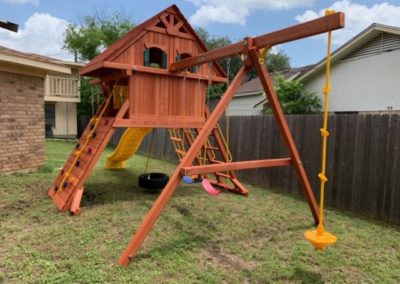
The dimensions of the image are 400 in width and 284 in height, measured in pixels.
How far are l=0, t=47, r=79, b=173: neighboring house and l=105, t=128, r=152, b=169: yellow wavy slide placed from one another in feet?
6.24

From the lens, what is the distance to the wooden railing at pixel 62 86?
1864cm

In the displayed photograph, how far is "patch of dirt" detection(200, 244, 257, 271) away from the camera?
Answer: 11.8 feet

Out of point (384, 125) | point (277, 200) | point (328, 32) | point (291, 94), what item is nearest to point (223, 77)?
point (277, 200)

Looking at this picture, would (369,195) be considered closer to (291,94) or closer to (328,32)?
(328,32)

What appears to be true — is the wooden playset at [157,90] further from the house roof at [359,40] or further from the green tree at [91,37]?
the green tree at [91,37]

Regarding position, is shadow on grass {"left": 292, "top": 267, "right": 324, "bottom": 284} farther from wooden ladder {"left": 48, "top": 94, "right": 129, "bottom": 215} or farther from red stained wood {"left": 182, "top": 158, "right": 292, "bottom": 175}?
wooden ladder {"left": 48, "top": 94, "right": 129, "bottom": 215}

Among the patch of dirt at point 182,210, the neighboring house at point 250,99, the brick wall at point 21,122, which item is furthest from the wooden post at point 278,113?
the neighboring house at point 250,99

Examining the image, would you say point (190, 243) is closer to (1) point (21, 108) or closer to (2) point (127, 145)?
(2) point (127, 145)

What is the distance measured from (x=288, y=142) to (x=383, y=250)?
1772mm

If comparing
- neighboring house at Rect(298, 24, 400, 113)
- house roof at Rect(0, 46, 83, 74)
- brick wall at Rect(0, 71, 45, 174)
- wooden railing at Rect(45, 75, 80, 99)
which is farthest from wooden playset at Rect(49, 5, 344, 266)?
wooden railing at Rect(45, 75, 80, 99)

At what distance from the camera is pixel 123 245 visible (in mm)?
4062

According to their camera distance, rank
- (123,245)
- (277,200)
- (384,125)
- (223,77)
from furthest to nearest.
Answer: (223,77) < (277,200) < (384,125) < (123,245)

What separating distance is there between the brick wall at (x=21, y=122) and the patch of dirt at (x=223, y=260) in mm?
5889

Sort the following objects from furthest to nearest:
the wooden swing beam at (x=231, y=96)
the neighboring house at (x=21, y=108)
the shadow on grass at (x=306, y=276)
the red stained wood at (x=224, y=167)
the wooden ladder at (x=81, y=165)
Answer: the neighboring house at (x=21, y=108) < the wooden ladder at (x=81, y=165) < the red stained wood at (x=224, y=167) < the wooden swing beam at (x=231, y=96) < the shadow on grass at (x=306, y=276)
